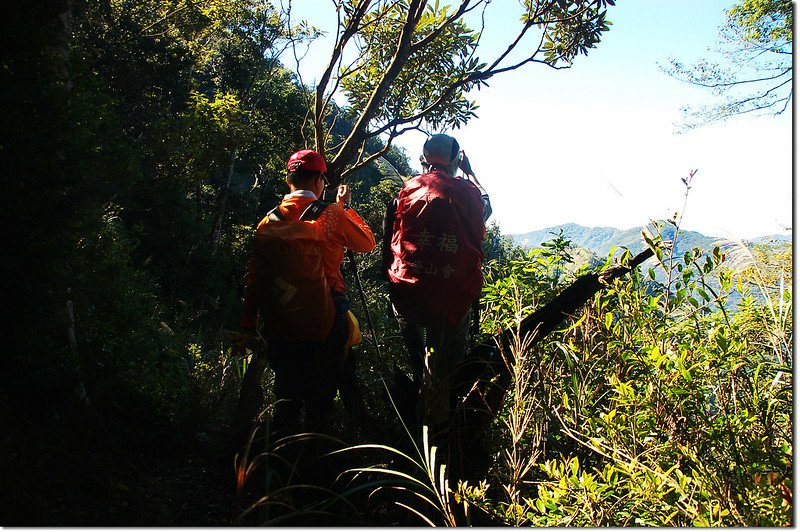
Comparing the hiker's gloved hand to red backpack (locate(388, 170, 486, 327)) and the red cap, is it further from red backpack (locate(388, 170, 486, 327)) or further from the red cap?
red backpack (locate(388, 170, 486, 327))

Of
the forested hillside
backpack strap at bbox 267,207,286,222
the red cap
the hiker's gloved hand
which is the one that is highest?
the red cap

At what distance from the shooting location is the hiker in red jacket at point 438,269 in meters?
2.90

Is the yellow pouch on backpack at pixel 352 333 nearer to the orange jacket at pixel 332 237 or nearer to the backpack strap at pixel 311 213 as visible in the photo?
the orange jacket at pixel 332 237

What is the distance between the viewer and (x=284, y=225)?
2910mm

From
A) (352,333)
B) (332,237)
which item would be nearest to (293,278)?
(332,237)

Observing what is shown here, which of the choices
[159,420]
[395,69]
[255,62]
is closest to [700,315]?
[395,69]

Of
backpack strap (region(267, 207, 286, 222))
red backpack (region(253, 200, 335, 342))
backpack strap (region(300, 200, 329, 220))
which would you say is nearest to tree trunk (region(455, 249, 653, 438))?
red backpack (region(253, 200, 335, 342))

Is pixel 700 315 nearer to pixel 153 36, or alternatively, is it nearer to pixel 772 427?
pixel 772 427

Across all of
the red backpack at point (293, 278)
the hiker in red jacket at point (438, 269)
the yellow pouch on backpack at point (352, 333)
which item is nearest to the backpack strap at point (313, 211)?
the red backpack at point (293, 278)

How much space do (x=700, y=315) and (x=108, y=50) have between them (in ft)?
50.3

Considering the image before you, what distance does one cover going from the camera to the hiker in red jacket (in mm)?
2896

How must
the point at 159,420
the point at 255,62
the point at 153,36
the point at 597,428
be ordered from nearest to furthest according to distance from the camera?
the point at 597,428, the point at 159,420, the point at 153,36, the point at 255,62

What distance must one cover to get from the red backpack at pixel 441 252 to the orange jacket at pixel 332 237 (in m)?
0.23

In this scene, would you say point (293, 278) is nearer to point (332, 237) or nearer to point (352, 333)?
point (332, 237)
